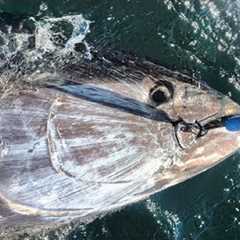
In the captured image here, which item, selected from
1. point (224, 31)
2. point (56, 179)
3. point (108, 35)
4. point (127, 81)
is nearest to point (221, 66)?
point (224, 31)

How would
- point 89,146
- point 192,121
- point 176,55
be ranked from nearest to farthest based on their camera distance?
point 89,146 → point 192,121 → point 176,55

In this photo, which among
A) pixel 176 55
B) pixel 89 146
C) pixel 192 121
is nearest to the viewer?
pixel 89 146

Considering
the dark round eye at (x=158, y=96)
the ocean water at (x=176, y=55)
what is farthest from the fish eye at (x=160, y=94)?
the ocean water at (x=176, y=55)

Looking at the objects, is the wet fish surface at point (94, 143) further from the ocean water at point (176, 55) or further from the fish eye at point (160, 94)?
the ocean water at point (176, 55)

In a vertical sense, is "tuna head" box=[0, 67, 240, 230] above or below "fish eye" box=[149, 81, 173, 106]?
below

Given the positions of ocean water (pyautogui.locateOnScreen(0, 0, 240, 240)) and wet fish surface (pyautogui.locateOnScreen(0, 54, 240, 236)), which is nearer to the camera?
wet fish surface (pyautogui.locateOnScreen(0, 54, 240, 236))

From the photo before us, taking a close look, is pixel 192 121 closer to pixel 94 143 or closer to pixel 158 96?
pixel 158 96

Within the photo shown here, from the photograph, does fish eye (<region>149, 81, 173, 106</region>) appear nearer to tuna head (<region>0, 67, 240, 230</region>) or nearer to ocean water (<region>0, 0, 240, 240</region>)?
tuna head (<region>0, 67, 240, 230</region>)

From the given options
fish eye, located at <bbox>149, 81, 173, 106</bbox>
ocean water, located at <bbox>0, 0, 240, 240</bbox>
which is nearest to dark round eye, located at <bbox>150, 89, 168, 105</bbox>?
fish eye, located at <bbox>149, 81, 173, 106</bbox>

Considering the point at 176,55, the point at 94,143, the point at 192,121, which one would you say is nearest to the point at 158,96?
the point at 192,121
